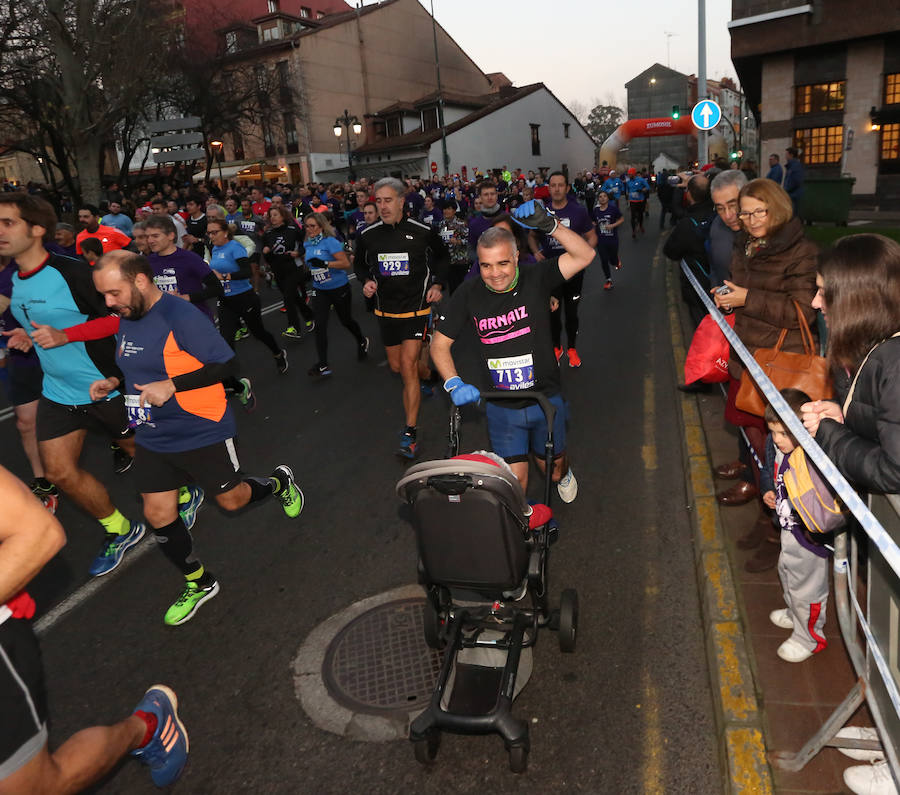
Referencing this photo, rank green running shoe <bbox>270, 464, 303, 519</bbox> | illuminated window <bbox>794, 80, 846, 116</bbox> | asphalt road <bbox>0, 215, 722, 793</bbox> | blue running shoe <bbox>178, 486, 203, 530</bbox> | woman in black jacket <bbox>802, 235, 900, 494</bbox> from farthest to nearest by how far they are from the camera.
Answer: illuminated window <bbox>794, 80, 846, 116</bbox> → blue running shoe <bbox>178, 486, 203, 530</bbox> → green running shoe <bbox>270, 464, 303, 519</bbox> → asphalt road <bbox>0, 215, 722, 793</bbox> → woman in black jacket <bbox>802, 235, 900, 494</bbox>

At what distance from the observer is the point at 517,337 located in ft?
13.5

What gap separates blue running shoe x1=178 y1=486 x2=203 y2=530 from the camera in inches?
208

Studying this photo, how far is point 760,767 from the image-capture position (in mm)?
2609

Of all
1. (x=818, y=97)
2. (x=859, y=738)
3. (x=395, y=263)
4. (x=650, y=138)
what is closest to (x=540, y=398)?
(x=859, y=738)

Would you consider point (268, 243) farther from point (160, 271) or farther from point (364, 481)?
point (364, 481)

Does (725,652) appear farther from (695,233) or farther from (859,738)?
(695,233)

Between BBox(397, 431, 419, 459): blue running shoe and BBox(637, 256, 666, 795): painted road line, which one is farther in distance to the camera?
BBox(397, 431, 419, 459): blue running shoe

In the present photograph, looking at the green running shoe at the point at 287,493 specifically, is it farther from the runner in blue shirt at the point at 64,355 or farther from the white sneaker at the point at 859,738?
the white sneaker at the point at 859,738

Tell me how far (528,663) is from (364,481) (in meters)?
2.63

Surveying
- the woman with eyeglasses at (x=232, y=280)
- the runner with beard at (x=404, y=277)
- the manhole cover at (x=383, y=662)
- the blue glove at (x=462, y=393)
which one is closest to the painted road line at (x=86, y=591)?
the manhole cover at (x=383, y=662)

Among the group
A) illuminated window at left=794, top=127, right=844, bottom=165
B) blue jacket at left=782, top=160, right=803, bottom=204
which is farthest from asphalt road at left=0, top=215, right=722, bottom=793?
illuminated window at left=794, top=127, right=844, bottom=165

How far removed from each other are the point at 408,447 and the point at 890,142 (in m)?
28.1

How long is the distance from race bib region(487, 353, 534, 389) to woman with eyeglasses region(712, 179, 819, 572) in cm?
130

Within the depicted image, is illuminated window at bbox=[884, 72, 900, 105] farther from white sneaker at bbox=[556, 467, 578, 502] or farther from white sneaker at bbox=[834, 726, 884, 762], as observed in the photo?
white sneaker at bbox=[834, 726, 884, 762]
